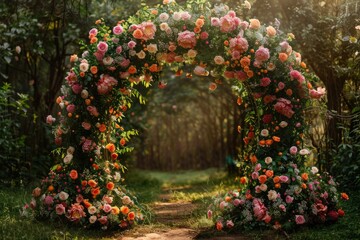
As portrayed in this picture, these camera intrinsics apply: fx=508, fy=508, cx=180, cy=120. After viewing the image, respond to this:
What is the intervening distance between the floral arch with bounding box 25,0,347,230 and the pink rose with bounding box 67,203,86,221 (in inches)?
0.5

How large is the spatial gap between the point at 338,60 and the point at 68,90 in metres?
5.49

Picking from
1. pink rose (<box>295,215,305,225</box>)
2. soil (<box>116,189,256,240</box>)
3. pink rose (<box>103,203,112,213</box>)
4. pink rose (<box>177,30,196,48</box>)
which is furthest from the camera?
pink rose (<box>177,30,196,48</box>)

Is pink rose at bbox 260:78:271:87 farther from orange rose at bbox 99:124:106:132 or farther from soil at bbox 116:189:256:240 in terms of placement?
orange rose at bbox 99:124:106:132

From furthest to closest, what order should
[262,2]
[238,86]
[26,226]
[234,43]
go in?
1. [262,2]
2. [238,86]
3. [234,43]
4. [26,226]

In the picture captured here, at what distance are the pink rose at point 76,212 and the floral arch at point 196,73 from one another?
1 centimetres

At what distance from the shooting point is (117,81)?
6.18 metres

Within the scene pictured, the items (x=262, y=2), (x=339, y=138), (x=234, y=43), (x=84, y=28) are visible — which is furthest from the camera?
(x=84, y=28)

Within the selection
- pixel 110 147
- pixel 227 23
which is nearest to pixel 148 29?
pixel 227 23

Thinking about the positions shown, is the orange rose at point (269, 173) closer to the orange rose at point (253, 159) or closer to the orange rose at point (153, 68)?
the orange rose at point (253, 159)

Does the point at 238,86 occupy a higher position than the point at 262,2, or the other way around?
the point at 262,2

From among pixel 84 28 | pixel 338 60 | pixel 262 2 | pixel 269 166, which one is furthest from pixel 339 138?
pixel 84 28

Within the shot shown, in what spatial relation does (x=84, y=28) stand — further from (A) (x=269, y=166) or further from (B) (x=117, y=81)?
(A) (x=269, y=166)

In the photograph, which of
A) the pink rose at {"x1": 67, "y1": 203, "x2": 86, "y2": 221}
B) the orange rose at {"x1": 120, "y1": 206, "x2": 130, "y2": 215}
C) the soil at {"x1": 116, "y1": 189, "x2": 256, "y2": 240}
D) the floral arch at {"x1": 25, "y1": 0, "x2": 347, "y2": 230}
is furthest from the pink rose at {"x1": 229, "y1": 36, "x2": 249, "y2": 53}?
the pink rose at {"x1": 67, "y1": 203, "x2": 86, "y2": 221}

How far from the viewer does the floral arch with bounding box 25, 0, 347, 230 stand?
5.96 metres
